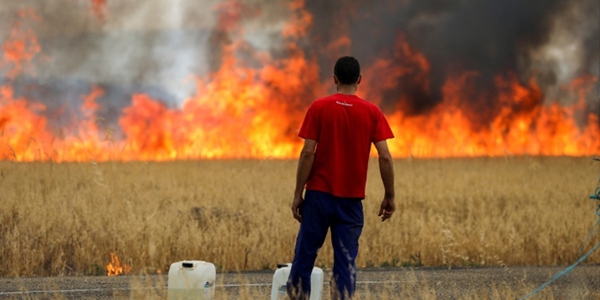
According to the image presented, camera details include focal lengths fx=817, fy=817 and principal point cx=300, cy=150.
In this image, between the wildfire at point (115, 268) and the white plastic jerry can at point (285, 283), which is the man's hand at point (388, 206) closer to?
the white plastic jerry can at point (285, 283)

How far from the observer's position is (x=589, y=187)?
2075 centimetres

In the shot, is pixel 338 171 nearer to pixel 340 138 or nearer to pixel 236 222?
pixel 340 138

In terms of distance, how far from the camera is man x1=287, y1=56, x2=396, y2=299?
6.62 metres

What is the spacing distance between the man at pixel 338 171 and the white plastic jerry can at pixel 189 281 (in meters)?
1.03

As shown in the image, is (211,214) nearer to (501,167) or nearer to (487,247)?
(487,247)

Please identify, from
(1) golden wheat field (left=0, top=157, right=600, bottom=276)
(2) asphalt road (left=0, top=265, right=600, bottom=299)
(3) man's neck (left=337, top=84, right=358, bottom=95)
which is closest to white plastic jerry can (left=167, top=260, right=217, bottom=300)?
(2) asphalt road (left=0, top=265, right=600, bottom=299)

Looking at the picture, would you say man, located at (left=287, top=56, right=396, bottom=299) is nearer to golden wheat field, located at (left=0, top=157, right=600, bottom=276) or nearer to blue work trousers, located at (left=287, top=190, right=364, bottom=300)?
blue work trousers, located at (left=287, top=190, right=364, bottom=300)

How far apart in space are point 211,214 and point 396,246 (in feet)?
14.0

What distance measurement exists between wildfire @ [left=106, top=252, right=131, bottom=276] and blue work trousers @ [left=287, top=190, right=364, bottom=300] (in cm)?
618

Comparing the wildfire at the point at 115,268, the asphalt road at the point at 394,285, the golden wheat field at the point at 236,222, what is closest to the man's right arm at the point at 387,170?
the asphalt road at the point at 394,285

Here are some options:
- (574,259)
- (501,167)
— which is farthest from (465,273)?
(501,167)

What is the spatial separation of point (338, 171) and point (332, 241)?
0.57m

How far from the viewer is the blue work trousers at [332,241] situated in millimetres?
6680

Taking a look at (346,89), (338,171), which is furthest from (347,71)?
(338,171)
